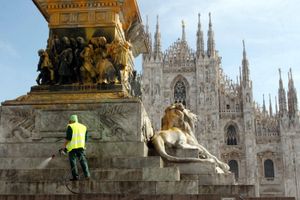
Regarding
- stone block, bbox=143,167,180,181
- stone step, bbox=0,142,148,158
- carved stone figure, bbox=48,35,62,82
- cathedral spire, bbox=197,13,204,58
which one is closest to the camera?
stone block, bbox=143,167,180,181

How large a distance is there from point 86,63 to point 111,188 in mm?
2525

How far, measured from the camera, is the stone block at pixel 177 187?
5.40 m

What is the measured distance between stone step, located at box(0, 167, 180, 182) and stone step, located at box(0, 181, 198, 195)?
0.22 m

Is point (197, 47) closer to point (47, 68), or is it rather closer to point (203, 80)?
point (203, 80)

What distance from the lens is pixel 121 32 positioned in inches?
316

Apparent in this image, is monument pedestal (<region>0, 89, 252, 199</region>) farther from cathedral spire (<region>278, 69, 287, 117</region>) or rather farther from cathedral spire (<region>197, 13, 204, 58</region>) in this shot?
cathedral spire (<region>197, 13, 204, 58</region>)

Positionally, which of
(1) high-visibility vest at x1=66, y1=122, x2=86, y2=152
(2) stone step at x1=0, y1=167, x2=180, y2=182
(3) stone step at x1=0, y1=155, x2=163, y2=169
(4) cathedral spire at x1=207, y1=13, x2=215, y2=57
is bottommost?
(2) stone step at x1=0, y1=167, x2=180, y2=182

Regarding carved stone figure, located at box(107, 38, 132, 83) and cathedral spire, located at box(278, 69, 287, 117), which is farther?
cathedral spire, located at box(278, 69, 287, 117)

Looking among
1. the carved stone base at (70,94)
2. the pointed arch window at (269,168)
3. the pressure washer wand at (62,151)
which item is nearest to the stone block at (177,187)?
the pressure washer wand at (62,151)

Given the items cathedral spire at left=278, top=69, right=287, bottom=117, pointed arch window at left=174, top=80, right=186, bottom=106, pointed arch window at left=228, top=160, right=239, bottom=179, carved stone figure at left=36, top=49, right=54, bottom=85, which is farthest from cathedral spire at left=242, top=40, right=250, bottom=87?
carved stone figure at left=36, top=49, right=54, bottom=85

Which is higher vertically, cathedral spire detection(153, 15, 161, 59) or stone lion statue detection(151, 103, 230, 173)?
cathedral spire detection(153, 15, 161, 59)

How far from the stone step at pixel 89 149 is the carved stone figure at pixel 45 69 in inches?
47.4

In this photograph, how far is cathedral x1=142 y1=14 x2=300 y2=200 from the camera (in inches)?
1697

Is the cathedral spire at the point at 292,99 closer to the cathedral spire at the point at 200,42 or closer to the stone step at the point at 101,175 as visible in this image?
the cathedral spire at the point at 200,42
